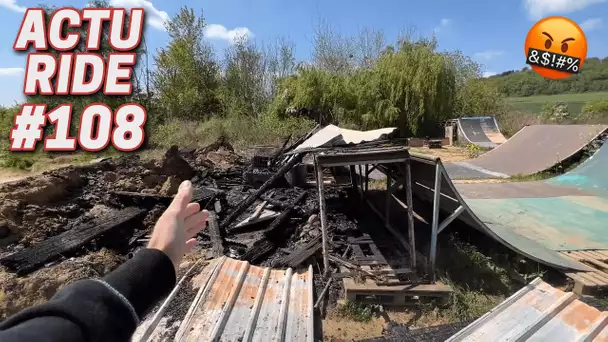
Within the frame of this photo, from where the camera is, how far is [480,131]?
60.6 ft

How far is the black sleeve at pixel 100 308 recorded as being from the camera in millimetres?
598

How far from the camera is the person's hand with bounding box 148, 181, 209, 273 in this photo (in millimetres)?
875

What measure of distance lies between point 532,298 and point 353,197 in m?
5.10

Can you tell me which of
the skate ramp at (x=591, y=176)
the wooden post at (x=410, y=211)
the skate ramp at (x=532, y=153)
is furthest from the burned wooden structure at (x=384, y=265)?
the skate ramp at (x=532, y=153)

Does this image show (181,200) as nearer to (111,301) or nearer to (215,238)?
(111,301)

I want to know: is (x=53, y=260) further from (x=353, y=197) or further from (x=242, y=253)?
(x=353, y=197)

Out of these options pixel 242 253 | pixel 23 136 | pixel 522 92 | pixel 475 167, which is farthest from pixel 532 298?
pixel 522 92

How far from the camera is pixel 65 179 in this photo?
356 inches

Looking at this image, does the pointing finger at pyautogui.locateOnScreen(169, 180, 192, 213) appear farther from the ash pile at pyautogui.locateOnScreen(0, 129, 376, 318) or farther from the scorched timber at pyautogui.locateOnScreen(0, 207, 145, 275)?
the scorched timber at pyautogui.locateOnScreen(0, 207, 145, 275)

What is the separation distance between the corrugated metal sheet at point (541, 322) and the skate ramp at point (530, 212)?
1.23 meters

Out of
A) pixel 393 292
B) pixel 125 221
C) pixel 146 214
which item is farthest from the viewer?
pixel 146 214

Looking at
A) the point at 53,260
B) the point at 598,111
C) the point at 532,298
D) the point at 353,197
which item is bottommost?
the point at 53,260

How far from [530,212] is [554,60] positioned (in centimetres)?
718

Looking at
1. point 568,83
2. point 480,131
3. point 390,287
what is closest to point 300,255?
point 390,287
